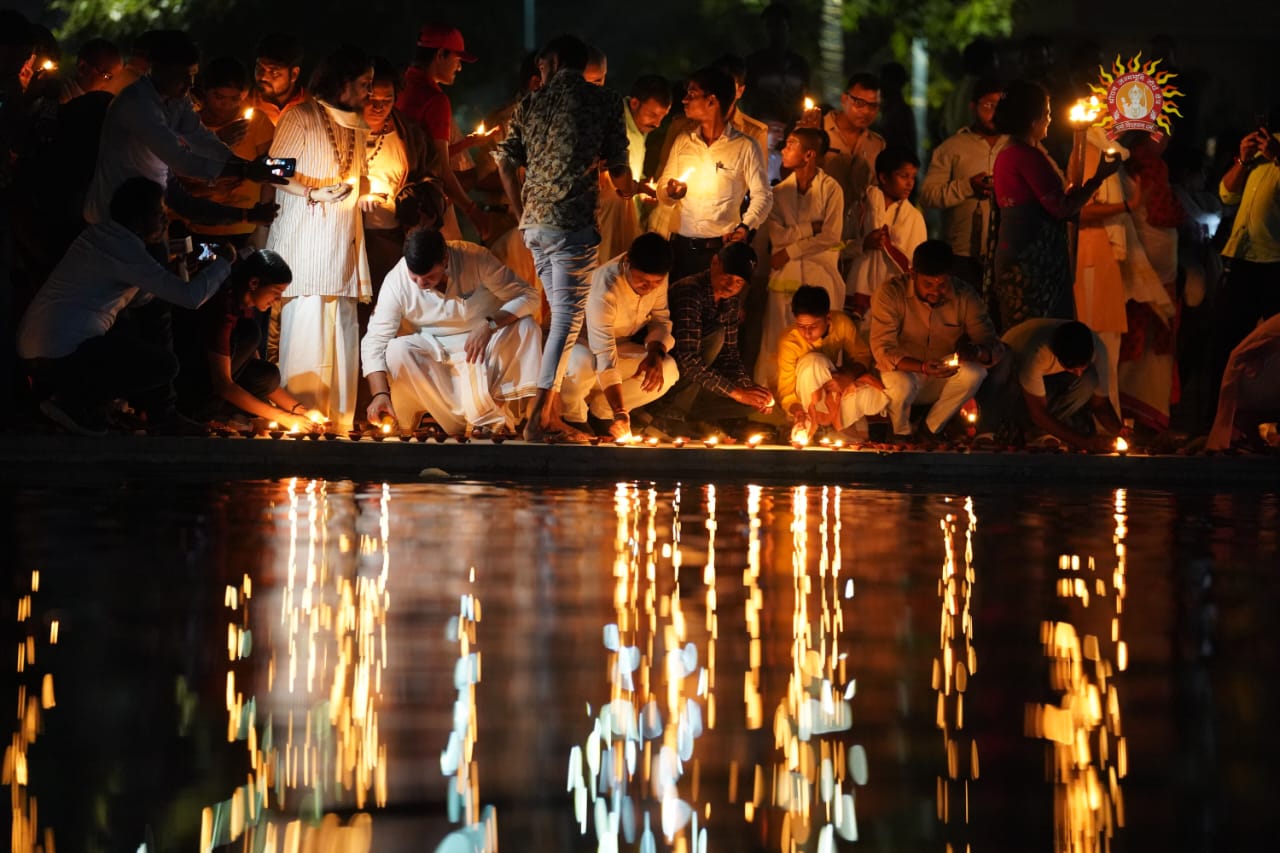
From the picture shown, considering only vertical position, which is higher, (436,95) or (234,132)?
(436,95)

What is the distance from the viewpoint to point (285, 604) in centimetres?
836

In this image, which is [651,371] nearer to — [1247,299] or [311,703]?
[1247,299]

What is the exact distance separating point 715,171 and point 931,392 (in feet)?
6.79

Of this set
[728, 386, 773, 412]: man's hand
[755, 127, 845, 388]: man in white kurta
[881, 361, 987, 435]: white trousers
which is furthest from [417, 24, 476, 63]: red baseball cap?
[881, 361, 987, 435]: white trousers

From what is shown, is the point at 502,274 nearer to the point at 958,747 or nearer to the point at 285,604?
the point at 285,604

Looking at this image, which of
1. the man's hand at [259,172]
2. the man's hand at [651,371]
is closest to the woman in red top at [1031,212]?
the man's hand at [651,371]

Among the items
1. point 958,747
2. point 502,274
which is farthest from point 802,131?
point 958,747

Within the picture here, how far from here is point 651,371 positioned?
1619 cm

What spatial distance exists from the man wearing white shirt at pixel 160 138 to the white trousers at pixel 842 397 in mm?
3818

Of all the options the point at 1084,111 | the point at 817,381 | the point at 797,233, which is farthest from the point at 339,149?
the point at 1084,111

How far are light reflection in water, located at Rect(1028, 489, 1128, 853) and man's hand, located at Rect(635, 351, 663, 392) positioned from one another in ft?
22.0

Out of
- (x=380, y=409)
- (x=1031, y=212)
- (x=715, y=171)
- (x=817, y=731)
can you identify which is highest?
(x=715, y=171)

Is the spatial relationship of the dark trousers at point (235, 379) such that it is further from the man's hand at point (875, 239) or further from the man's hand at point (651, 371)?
the man's hand at point (875, 239)

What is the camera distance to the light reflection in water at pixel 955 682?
518 centimetres
